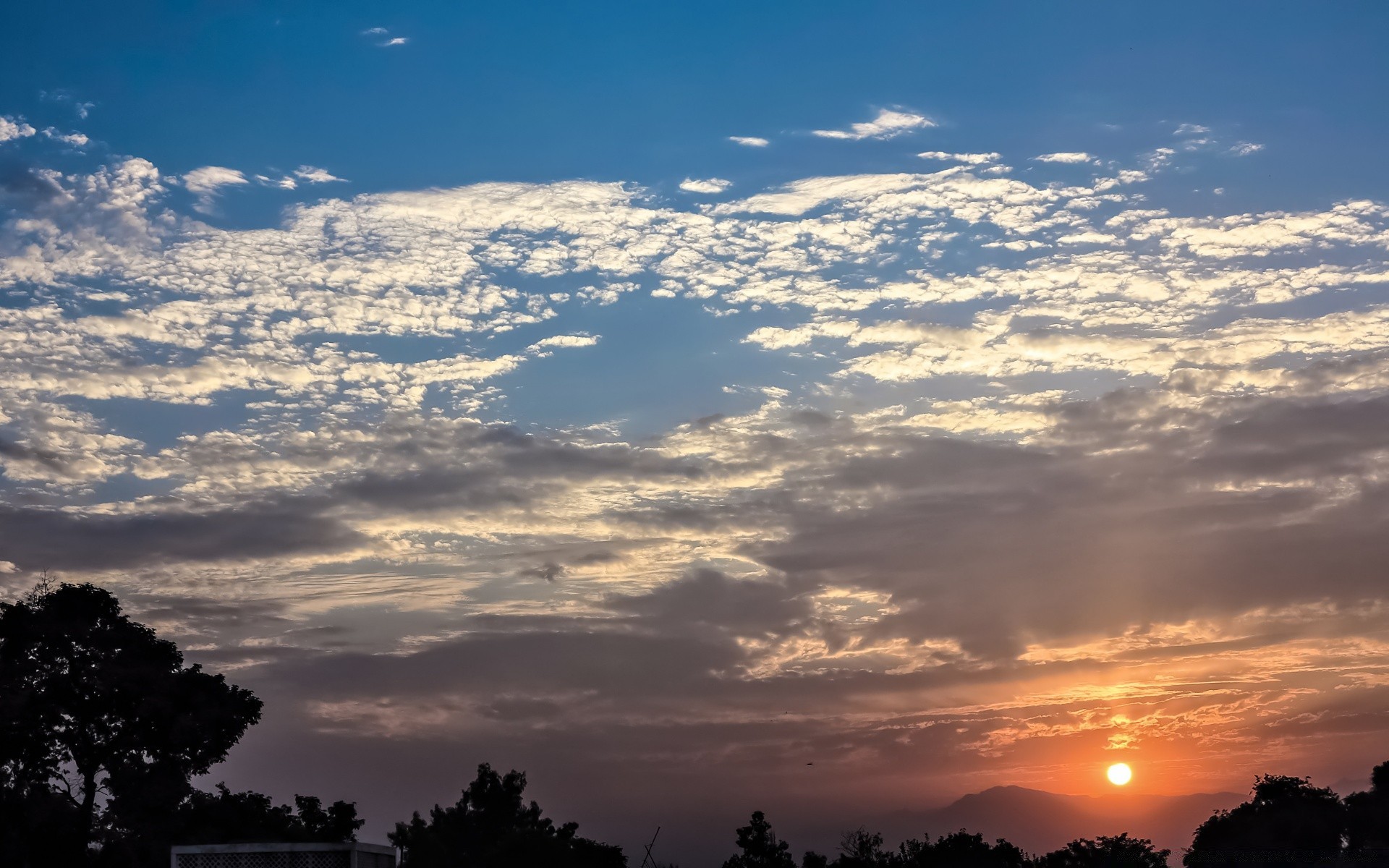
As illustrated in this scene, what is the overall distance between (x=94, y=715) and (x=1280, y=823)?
185 feet

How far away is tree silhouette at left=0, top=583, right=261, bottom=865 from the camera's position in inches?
1937

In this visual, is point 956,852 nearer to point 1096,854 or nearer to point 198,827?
point 1096,854

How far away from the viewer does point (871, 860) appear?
7838 cm

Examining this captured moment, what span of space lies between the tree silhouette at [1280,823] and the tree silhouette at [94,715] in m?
44.0

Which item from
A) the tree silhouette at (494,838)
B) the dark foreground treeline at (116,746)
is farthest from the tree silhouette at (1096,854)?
the tree silhouette at (494,838)

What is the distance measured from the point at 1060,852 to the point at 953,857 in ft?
34.4

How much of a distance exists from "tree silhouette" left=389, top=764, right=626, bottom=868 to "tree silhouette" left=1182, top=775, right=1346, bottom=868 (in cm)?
3224

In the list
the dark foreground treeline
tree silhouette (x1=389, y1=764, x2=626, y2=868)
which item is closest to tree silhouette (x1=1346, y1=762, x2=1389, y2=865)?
the dark foreground treeline

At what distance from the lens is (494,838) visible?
8188cm

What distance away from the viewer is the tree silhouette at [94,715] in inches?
1937

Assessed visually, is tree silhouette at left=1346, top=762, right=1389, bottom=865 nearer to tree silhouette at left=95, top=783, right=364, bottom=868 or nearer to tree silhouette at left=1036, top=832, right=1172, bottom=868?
tree silhouette at left=1036, top=832, right=1172, bottom=868

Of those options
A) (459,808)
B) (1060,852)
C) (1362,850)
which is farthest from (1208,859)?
(459,808)

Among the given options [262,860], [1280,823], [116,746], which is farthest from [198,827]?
[1280,823]

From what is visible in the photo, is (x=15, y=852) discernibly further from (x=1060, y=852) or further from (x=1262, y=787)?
(x=1262, y=787)
